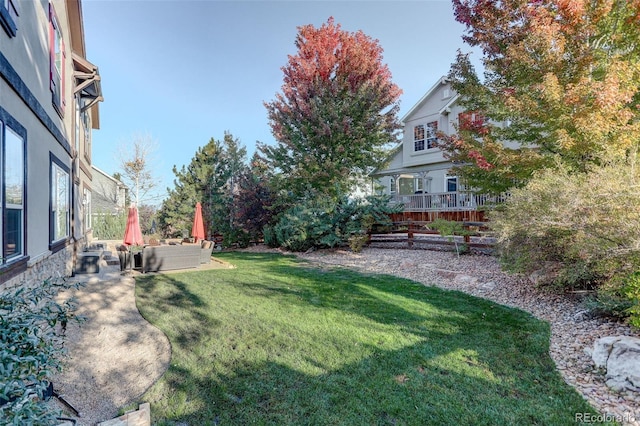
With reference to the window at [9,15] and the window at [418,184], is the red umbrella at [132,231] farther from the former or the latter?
the window at [418,184]

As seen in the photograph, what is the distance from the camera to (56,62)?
755 centimetres

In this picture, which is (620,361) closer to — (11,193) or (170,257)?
(11,193)

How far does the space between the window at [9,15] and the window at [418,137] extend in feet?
65.4

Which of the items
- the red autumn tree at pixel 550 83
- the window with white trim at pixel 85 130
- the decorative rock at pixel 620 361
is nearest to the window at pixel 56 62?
the window with white trim at pixel 85 130

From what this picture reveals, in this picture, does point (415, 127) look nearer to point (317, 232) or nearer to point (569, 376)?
point (317, 232)

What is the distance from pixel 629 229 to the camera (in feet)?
13.8

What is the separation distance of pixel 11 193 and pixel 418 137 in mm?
20777

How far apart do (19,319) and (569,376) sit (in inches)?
213

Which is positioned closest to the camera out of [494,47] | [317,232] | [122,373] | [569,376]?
[569,376]

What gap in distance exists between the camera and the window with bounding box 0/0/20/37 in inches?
149

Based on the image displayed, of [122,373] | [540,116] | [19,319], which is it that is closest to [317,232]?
[540,116]

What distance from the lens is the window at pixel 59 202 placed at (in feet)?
22.7

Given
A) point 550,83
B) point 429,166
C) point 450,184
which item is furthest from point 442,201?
point 550,83

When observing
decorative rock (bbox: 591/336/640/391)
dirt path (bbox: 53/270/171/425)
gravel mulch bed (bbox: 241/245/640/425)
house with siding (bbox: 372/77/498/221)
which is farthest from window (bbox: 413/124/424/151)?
dirt path (bbox: 53/270/171/425)
